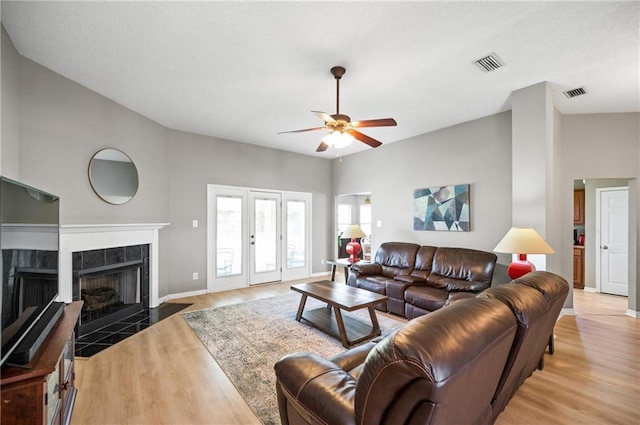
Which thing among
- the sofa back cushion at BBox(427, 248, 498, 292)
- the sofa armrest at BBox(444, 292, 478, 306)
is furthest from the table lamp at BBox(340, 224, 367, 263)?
the sofa armrest at BBox(444, 292, 478, 306)

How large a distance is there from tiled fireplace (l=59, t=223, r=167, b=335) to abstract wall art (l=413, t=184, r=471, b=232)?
416 cm

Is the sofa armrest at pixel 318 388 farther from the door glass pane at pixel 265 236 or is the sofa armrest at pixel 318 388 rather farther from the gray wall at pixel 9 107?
the door glass pane at pixel 265 236

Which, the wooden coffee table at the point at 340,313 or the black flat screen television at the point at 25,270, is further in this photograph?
the wooden coffee table at the point at 340,313

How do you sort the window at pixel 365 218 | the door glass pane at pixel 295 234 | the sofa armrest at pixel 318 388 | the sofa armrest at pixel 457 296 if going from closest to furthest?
1. the sofa armrest at pixel 318 388
2. the sofa armrest at pixel 457 296
3. the door glass pane at pixel 295 234
4. the window at pixel 365 218

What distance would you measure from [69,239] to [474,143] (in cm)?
529

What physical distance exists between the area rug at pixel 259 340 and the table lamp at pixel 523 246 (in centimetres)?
152

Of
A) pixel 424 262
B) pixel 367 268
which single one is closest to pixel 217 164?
pixel 367 268

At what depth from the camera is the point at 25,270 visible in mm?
1429

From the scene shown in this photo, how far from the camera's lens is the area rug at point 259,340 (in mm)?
2215

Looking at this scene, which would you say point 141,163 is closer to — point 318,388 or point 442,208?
point 318,388

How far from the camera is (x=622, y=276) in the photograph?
15.5ft

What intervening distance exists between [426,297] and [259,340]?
204 cm

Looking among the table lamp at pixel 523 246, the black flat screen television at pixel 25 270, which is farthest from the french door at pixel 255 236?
the table lamp at pixel 523 246

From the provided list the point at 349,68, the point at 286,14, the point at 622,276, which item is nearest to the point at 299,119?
the point at 349,68
